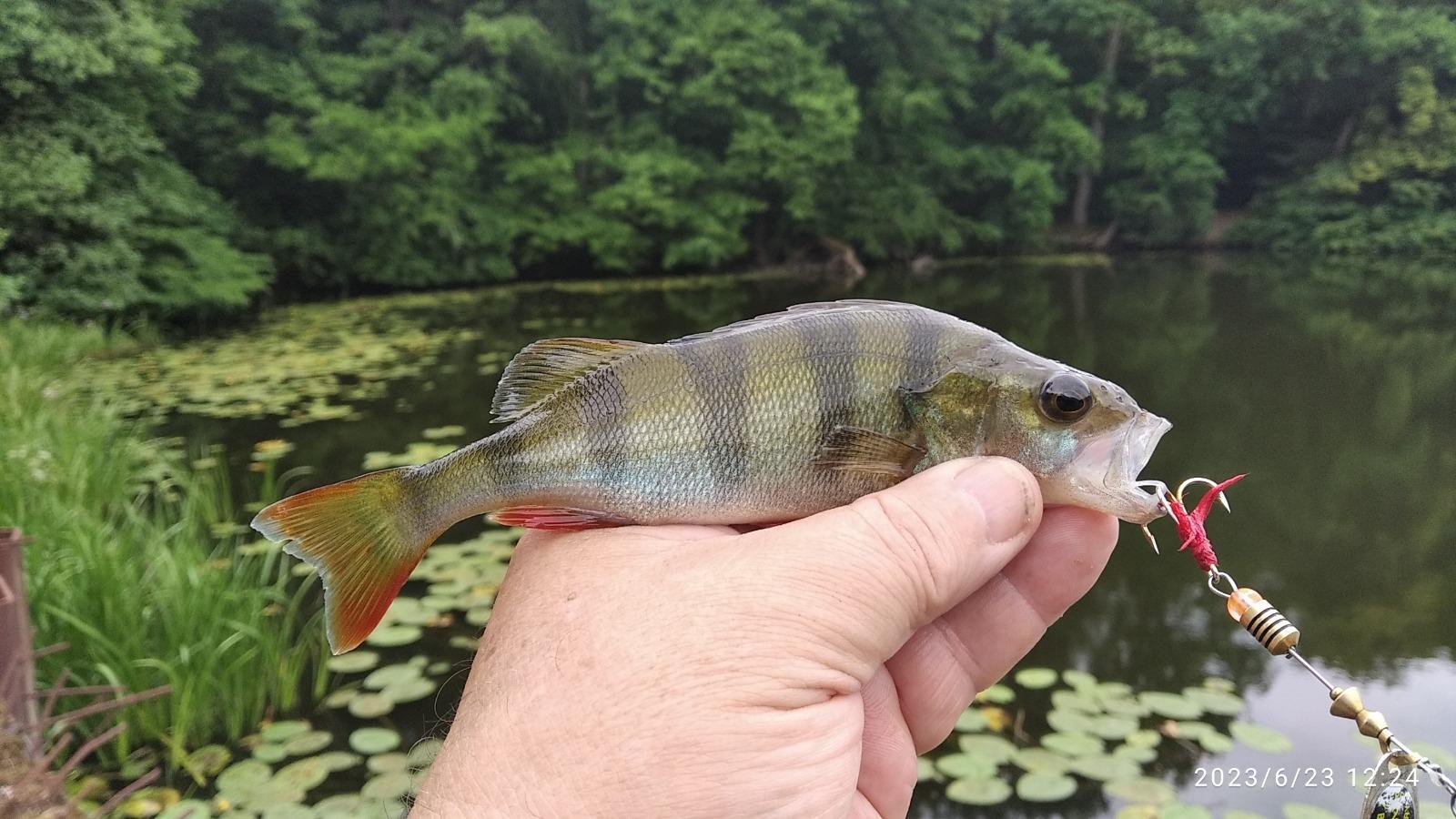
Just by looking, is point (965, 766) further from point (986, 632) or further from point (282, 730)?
point (282, 730)

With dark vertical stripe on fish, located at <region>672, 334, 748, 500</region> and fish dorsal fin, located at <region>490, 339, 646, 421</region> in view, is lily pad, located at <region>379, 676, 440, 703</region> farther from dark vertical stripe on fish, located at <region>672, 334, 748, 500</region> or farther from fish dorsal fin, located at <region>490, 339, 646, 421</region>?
dark vertical stripe on fish, located at <region>672, 334, 748, 500</region>

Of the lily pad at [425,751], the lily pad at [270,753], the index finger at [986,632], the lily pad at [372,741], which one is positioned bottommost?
the lily pad at [372,741]

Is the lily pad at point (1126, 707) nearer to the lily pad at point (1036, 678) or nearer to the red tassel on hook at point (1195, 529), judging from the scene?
the lily pad at point (1036, 678)

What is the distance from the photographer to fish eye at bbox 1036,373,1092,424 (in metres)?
1.53

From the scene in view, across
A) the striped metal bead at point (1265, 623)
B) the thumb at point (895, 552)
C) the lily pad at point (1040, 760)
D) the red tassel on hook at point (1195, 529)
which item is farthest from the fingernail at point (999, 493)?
the lily pad at point (1040, 760)

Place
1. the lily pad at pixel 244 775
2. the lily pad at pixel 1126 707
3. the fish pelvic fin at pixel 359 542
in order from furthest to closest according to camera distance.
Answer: the lily pad at pixel 1126 707
the lily pad at pixel 244 775
the fish pelvic fin at pixel 359 542

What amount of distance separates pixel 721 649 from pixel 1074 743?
285cm

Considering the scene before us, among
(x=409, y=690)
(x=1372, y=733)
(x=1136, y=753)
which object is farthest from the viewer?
(x=409, y=690)

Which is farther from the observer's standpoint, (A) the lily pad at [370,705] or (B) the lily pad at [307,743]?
(A) the lily pad at [370,705]

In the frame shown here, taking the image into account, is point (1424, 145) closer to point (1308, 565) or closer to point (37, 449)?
point (1308, 565)

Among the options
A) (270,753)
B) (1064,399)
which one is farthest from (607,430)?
(270,753)

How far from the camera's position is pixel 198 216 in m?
14.4

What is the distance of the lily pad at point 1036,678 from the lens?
418 centimetres

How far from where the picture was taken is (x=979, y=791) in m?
3.42
